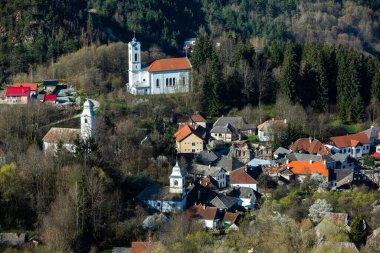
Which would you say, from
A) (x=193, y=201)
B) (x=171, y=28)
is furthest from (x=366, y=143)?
(x=171, y=28)

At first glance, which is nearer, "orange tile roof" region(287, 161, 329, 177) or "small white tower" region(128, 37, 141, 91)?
"orange tile roof" region(287, 161, 329, 177)

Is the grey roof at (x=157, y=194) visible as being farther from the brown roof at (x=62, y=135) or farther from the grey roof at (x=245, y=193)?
the brown roof at (x=62, y=135)

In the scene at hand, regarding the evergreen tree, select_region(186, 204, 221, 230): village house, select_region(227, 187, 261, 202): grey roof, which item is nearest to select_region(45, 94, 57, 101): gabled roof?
the evergreen tree

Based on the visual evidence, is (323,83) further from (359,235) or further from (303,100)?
(359,235)

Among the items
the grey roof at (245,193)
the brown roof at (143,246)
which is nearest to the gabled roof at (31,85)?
the grey roof at (245,193)

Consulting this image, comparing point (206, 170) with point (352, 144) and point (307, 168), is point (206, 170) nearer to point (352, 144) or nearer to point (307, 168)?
point (307, 168)

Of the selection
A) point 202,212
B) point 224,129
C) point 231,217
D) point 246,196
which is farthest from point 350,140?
point 202,212

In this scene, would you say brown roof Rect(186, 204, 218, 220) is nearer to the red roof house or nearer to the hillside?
the red roof house
